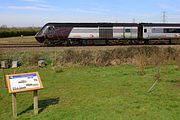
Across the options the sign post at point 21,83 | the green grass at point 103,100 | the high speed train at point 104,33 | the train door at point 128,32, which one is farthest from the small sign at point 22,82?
the train door at point 128,32

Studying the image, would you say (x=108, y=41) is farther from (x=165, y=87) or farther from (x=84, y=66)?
(x=165, y=87)

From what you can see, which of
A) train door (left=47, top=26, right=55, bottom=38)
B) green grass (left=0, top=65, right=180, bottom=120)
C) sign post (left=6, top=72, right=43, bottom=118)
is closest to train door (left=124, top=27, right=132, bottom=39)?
train door (left=47, top=26, right=55, bottom=38)

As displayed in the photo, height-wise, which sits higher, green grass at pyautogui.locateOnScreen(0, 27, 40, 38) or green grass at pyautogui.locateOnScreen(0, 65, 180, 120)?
green grass at pyautogui.locateOnScreen(0, 27, 40, 38)

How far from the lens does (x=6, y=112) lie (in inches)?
380

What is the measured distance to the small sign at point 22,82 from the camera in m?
8.75

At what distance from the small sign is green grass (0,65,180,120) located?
87cm

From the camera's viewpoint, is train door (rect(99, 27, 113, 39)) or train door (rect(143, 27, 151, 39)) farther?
train door (rect(143, 27, 151, 39))

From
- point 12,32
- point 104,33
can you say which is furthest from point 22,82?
point 12,32

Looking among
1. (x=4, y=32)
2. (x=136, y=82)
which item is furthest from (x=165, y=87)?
(x=4, y=32)

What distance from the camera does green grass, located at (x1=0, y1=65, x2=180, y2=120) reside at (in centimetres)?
888

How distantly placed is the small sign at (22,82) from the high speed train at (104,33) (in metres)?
22.2

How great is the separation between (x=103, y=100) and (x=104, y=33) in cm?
2296

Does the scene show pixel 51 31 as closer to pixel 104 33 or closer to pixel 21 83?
pixel 104 33

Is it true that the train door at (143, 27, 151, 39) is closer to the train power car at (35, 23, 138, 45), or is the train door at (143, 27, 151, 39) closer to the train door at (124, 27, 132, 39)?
the train power car at (35, 23, 138, 45)
